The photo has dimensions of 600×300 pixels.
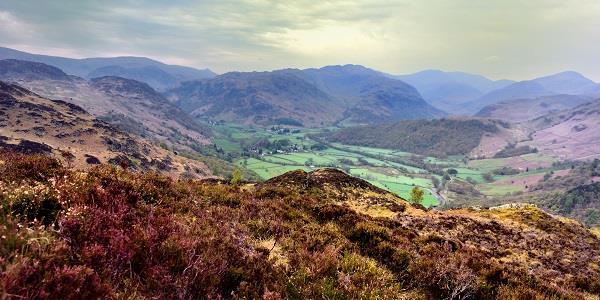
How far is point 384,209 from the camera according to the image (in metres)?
26.7

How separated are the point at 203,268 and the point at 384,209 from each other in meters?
20.7

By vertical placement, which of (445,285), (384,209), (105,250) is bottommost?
(384,209)

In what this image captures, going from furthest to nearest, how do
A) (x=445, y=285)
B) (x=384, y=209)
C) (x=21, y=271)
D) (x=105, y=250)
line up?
(x=384, y=209), (x=445, y=285), (x=105, y=250), (x=21, y=271)

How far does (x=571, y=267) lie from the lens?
1794cm

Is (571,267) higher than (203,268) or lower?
lower

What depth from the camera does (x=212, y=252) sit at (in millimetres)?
8734

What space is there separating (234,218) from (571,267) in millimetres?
16458

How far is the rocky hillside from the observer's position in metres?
6.45

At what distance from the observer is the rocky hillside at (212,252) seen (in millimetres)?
6449

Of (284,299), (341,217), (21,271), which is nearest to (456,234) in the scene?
(341,217)

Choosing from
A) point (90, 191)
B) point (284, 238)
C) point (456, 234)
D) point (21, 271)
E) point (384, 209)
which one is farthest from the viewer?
point (384, 209)

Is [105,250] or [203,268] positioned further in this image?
[203,268]

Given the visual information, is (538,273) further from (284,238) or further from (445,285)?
(284,238)

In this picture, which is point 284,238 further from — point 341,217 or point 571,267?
point 571,267
